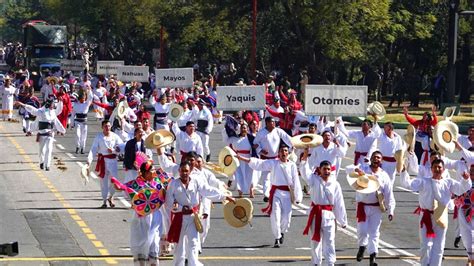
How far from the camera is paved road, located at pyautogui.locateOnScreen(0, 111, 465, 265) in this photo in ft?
66.2

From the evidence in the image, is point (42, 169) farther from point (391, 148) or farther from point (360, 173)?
point (360, 173)

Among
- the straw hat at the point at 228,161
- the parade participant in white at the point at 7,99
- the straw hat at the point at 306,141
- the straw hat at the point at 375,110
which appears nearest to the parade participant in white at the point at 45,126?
the straw hat at the point at 375,110

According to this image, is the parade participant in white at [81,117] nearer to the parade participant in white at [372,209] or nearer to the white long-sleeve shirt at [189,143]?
the white long-sleeve shirt at [189,143]

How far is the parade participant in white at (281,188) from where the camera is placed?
2148 cm

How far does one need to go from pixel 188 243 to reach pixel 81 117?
2117cm

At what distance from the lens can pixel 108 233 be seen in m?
22.6

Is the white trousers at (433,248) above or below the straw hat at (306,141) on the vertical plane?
below

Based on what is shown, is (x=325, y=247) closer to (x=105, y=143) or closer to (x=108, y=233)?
(x=108, y=233)

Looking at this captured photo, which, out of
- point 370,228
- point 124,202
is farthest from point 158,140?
point 124,202

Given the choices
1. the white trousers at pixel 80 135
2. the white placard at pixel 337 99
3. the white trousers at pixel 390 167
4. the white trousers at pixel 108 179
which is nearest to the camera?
the white placard at pixel 337 99

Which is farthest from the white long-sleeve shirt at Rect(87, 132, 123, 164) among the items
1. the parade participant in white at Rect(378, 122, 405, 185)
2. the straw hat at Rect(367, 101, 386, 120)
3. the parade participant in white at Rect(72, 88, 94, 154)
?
the parade participant in white at Rect(72, 88, 94, 154)

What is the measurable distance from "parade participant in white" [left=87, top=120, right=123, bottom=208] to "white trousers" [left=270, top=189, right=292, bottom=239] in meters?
5.47

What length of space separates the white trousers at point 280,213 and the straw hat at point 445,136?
257 cm

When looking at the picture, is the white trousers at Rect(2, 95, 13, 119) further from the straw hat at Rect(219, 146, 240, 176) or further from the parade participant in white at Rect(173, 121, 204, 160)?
the straw hat at Rect(219, 146, 240, 176)
